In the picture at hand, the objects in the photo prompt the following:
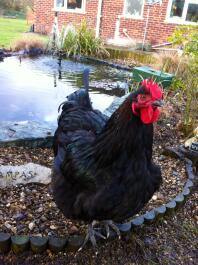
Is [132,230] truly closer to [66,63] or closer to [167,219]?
[167,219]

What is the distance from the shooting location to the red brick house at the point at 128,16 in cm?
1473

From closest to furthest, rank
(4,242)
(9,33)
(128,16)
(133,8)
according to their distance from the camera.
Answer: (4,242)
(128,16)
(133,8)
(9,33)

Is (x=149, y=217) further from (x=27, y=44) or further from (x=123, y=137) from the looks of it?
(x=27, y=44)

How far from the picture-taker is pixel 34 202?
3479mm

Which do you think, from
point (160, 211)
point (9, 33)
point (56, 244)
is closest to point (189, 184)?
point (160, 211)

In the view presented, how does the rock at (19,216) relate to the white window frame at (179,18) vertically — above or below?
below

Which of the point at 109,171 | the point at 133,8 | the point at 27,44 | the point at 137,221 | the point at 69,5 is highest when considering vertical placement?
the point at 133,8

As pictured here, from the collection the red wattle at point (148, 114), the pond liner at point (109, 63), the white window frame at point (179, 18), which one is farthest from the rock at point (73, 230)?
the white window frame at point (179, 18)

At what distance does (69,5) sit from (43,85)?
1071cm

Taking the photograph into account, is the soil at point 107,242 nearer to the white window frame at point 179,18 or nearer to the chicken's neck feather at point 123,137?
the chicken's neck feather at point 123,137

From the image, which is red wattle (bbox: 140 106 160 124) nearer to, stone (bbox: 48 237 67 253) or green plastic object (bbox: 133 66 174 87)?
stone (bbox: 48 237 67 253)

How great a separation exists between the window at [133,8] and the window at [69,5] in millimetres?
2592

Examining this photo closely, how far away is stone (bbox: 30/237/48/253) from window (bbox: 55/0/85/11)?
612 inches

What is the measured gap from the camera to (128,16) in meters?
15.4
